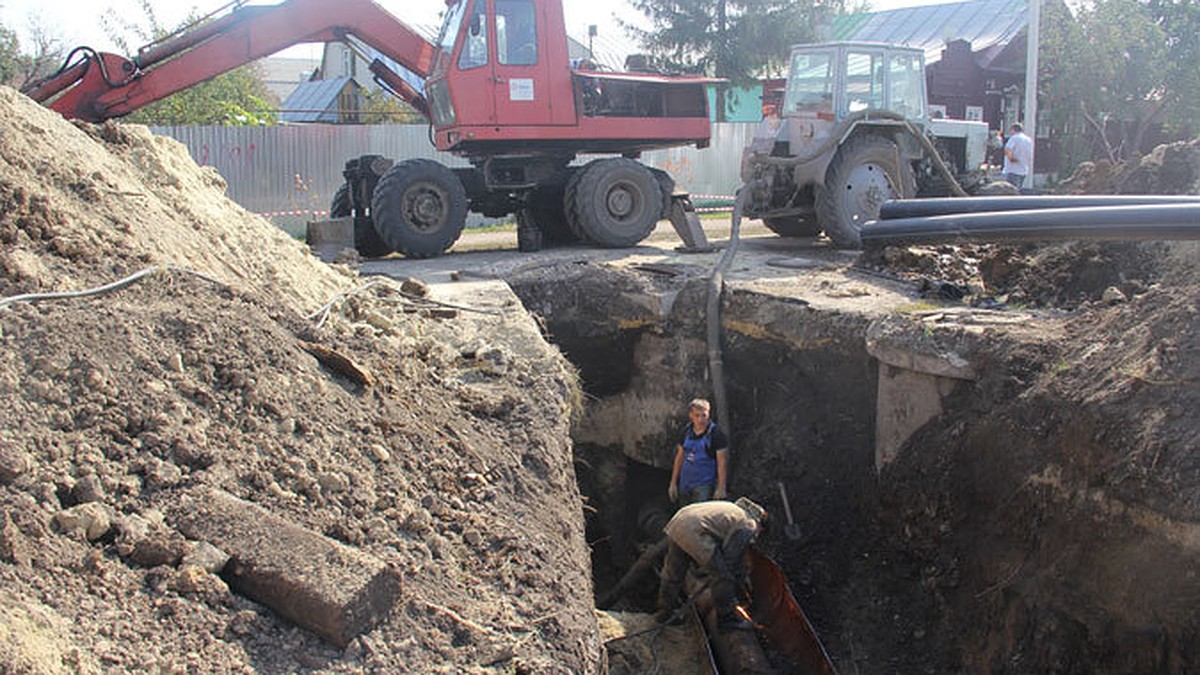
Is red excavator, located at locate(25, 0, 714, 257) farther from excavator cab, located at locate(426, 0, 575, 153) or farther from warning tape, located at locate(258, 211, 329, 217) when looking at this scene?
warning tape, located at locate(258, 211, 329, 217)

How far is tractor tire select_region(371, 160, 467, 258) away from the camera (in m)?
11.2

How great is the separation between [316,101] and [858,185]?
25.2 m

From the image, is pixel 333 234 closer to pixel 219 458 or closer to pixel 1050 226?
pixel 1050 226

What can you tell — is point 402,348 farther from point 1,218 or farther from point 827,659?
point 827,659

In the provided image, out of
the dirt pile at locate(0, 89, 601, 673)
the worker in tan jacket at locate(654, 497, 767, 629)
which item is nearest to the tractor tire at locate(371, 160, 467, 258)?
the dirt pile at locate(0, 89, 601, 673)

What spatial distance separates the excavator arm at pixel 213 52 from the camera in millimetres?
10336

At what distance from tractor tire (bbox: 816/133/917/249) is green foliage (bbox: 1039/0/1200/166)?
549 inches

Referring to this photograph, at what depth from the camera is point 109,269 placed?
472 cm

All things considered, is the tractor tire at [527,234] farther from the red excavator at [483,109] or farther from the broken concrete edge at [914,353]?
the broken concrete edge at [914,353]

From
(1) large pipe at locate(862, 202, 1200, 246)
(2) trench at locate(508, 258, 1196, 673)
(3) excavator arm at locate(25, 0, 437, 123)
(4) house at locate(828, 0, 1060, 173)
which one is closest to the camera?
(2) trench at locate(508, 258, 1196, 673)

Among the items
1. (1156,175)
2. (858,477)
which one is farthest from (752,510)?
(1156,175)

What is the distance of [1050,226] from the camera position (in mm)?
6711

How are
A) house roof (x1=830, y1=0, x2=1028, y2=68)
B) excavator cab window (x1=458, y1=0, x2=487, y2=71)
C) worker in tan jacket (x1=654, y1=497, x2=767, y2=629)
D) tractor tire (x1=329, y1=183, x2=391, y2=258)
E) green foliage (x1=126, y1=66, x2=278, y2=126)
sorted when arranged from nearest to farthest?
worker in tan jacket (x1=654, y1=497, x2=767, y2=629) < excavator cab window (x1=458, y1=0, x2=487, y2=71) < tractor tire (x1=329, y1=183, x2=391, y2=258) < green foliage (x1=126, y1=66, x2=278, y2=126) < house roof (x1=830, y1=0, x2=1028, y2=68)

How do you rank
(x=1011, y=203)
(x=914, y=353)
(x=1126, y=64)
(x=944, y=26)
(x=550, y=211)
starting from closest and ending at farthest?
(x=914, y=353) → (x=1011, y=203) → (x=550, y=211) → (x=1126, y=64) → (x=944, y=26)
